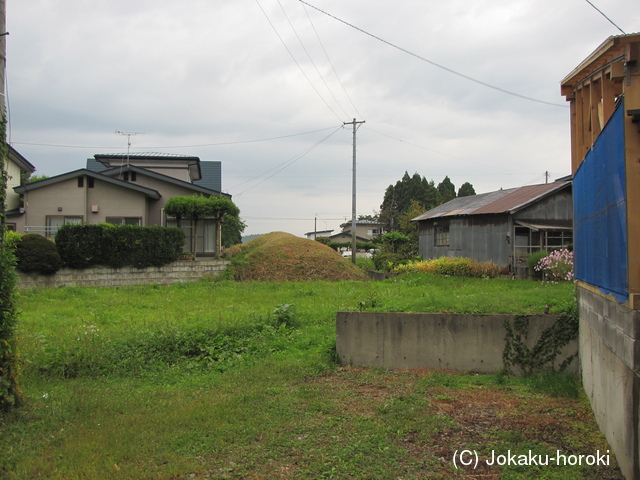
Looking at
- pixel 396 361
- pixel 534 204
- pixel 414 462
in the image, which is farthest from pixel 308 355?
pixel 534 204

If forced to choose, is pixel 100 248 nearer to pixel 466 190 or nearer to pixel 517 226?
pixel 517 226

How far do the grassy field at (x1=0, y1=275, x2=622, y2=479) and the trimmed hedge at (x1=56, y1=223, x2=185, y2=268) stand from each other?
7.41m

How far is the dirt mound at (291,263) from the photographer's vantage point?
1898 cm

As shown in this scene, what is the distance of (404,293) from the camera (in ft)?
41.2

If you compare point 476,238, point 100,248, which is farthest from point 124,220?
Answer: point 476,238

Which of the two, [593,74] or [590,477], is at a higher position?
[593,74]

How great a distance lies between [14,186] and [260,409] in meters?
21.1

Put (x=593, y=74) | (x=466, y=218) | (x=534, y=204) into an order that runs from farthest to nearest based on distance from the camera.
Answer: (x=466, y=218), (x=534, y=204), (x=593, y=74)

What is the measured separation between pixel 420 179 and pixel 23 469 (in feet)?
157

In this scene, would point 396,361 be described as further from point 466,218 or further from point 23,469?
point 466,218

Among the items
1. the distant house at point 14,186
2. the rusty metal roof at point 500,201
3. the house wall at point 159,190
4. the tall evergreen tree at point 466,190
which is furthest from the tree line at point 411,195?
the distant house at point 14,186

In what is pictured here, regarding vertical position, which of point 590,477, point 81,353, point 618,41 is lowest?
point 590,477

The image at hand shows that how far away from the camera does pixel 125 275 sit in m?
16.9

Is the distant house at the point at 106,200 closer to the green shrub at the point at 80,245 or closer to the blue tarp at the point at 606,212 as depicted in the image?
the green shrub at the point at 80,245
